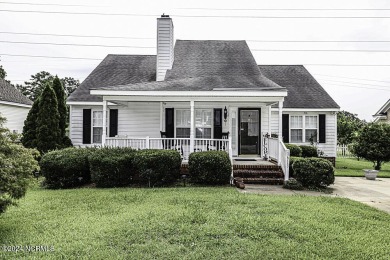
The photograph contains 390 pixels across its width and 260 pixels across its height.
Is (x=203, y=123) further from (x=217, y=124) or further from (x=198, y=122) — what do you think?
(x=217, y=124)

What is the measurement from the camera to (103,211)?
254 inches

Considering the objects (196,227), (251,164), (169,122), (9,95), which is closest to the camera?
(196,227)

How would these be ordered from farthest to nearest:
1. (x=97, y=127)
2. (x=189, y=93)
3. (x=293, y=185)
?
(x=97, y=127) < (x=189, y=93) < (x=293, y=185)

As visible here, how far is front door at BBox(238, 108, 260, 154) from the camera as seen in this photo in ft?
44.8

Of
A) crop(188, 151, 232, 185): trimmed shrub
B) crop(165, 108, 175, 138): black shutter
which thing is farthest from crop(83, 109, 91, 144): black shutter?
crop(188, 151, 232, 185): trimmed shrub

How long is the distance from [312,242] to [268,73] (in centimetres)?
1423

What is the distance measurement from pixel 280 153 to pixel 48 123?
33.4ft

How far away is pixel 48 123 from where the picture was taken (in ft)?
44.6

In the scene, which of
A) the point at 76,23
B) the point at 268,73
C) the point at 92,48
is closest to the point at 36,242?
the point at 268,73

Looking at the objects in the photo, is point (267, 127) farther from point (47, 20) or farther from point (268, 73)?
point (47, 20)

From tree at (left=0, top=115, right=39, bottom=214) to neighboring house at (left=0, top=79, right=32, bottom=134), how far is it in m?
14.5

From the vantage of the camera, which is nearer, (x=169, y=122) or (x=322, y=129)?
(x=169, y=122)

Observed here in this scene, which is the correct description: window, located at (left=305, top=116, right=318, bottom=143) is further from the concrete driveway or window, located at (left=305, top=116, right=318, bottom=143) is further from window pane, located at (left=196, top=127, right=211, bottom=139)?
window pane, located at (left=196, top=127, right=211, bottom=139)

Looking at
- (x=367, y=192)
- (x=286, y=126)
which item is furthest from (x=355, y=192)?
(x=286, y=126)
